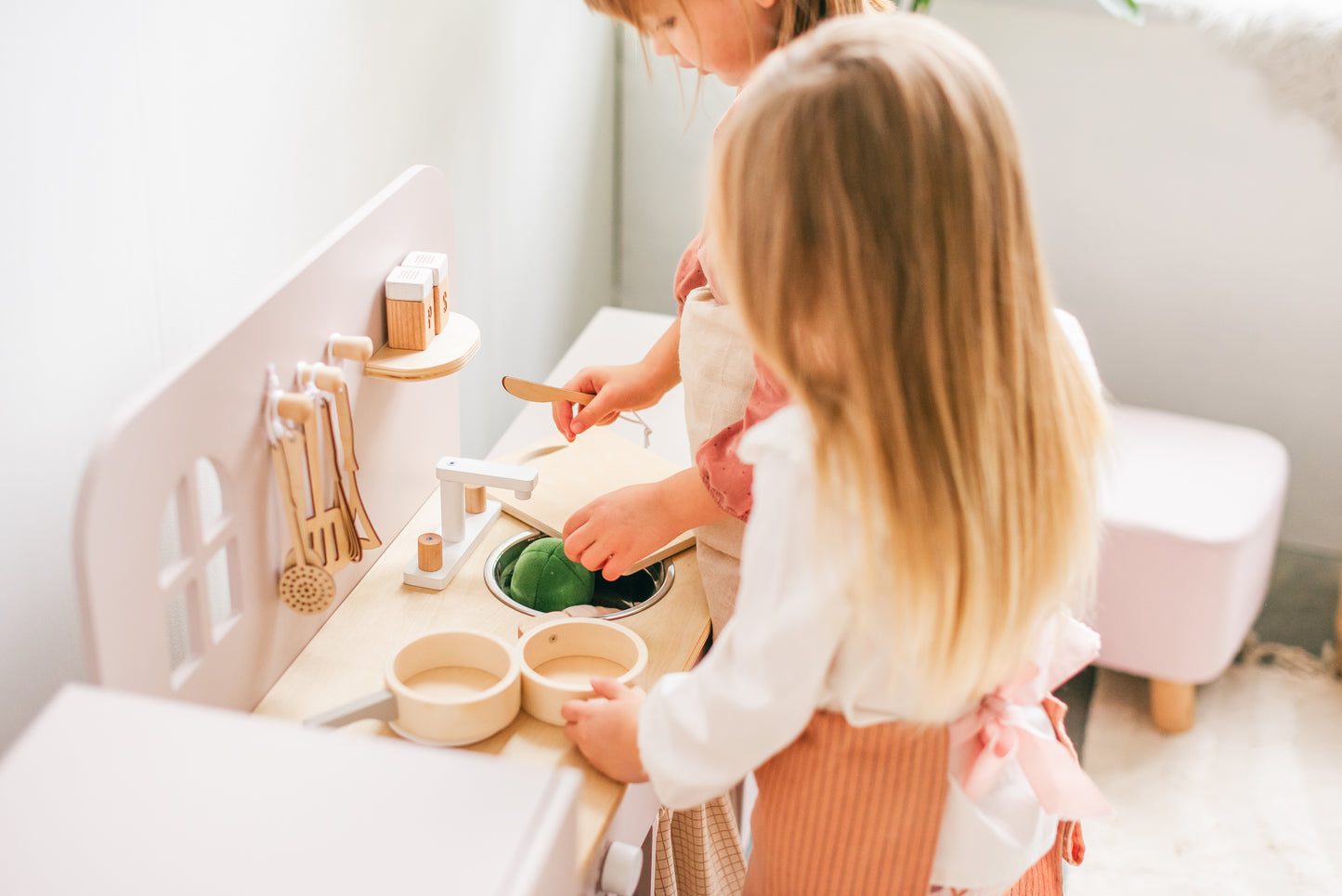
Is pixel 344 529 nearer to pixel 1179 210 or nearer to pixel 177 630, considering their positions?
pixel 177 630

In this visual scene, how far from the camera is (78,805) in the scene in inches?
22.5

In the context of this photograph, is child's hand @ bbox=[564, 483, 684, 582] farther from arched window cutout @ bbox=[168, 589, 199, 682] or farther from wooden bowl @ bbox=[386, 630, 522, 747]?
arched window cutout @ bbox=[168, 589, 199, 682]

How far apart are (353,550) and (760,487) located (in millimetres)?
370

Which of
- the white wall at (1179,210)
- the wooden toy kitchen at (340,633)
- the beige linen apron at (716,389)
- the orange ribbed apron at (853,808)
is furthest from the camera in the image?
the white wall at (1179,210)

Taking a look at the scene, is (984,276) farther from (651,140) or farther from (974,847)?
(651,140)

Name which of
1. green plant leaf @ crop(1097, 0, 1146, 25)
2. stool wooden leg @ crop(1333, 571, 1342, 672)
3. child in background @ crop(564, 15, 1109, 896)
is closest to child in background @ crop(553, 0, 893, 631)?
child in background @ crop(564, 15, 1109, 896)

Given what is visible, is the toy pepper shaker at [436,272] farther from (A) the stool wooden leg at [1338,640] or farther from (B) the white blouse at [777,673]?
(A) the stool wooden leg at [1338,640]

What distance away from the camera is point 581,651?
92 cm

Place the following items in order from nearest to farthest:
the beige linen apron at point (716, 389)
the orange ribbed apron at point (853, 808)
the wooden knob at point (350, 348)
Answer: the orange ribbed apron at point (853, 808)
the wooden knob at point (350, 348)
the beige linen apron at point (716, 389)

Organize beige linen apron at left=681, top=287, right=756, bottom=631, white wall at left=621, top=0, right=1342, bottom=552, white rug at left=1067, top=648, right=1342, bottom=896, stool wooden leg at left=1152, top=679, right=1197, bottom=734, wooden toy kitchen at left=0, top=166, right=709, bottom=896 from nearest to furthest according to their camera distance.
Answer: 1. wooden toy kitchen at left=0, top=166, right=709, bottom=896
2. beige linen apron at left=681, top=287, right=756, bottom=631
3. white rug at left=1067, top=648, right=1342, bottom=896
4. stool wooden leg at left=1152, top=679, right=1197, bottom=734
5. white wall at left=621, top=0, right=1342, bottom=552

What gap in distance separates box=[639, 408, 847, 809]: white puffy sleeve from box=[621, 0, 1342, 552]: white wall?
133 cm

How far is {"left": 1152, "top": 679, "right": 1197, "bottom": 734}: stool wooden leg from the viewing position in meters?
1.82

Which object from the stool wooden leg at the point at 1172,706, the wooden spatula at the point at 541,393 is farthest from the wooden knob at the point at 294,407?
the stool wooden leg at the point at 1172,706

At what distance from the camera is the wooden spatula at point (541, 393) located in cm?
106
